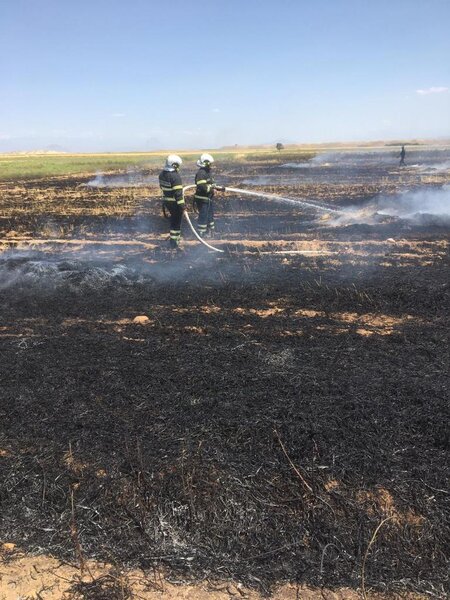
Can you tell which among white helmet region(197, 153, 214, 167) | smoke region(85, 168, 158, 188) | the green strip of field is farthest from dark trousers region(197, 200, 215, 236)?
the green strip of field

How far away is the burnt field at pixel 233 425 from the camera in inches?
110

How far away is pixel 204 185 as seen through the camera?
11062 mm

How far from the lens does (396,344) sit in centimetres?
532

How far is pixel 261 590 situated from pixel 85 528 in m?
1.25

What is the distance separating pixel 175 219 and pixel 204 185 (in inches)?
59.9

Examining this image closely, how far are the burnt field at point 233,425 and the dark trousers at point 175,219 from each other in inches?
85.8

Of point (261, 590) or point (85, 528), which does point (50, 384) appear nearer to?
point (85, 528)

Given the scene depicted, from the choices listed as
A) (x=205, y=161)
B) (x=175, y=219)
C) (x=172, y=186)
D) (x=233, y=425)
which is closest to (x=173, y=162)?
(x=172, y=186)

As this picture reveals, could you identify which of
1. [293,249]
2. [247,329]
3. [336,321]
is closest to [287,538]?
[247,329]

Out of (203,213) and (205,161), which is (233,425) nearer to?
(203,213)

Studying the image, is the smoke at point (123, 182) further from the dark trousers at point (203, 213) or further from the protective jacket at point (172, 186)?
the protective jacket at point (172, 186)

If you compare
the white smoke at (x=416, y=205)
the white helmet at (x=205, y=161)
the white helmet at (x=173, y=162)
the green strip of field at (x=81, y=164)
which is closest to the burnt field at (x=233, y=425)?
the white helmet at (x=173, y=162)

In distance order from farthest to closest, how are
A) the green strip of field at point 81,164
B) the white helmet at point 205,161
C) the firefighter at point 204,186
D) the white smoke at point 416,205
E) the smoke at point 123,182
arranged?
the green strip of field at point 81,164
the smoke at point 123,182
the white smoke at point 416,205
the firefighter at point 204,186
the white helmet at point 205,161

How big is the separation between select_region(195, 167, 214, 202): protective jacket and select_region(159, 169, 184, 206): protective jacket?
1263 millimetres
